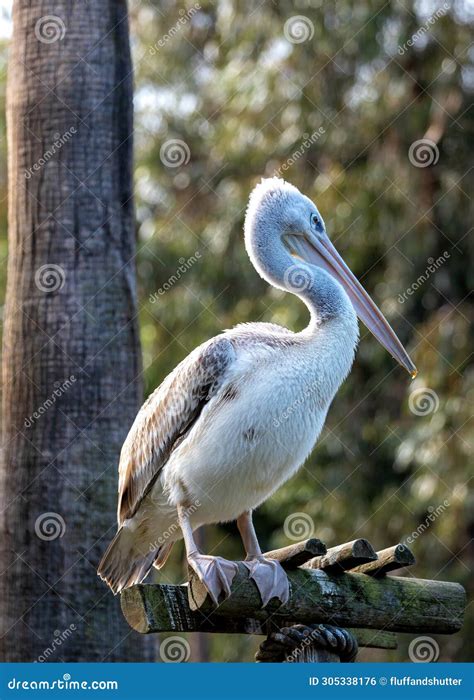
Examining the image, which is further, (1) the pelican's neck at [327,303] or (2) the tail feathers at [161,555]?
(2) the tail feathers at [161,555]

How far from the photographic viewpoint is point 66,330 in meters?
5.91

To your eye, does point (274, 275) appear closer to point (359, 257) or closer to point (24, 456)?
point (24, 456)

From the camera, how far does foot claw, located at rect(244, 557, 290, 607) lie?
437cm

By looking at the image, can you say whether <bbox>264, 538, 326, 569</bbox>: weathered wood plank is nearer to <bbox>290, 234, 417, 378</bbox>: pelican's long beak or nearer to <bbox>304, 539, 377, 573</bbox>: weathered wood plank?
<bbox>304, 539, 377, 573</bbox>: weathered wood plank

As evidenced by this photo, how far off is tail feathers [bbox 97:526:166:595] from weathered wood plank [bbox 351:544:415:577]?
3.23ft

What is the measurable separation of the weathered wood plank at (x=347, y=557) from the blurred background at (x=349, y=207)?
221 inches

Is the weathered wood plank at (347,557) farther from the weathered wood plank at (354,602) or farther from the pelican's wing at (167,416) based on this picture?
the pelican's wing at (167,416)

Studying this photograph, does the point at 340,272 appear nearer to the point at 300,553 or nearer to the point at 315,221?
the point at 315,221

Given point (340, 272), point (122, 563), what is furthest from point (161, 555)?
point (340, 272)

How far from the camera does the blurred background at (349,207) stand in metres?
10.8

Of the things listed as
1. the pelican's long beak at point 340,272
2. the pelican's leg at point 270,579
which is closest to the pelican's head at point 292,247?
the pelican's long beak at point 340,272

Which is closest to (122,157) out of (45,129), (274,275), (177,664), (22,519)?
(45,129)

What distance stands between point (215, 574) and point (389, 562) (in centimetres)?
65

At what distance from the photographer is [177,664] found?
523 cm
